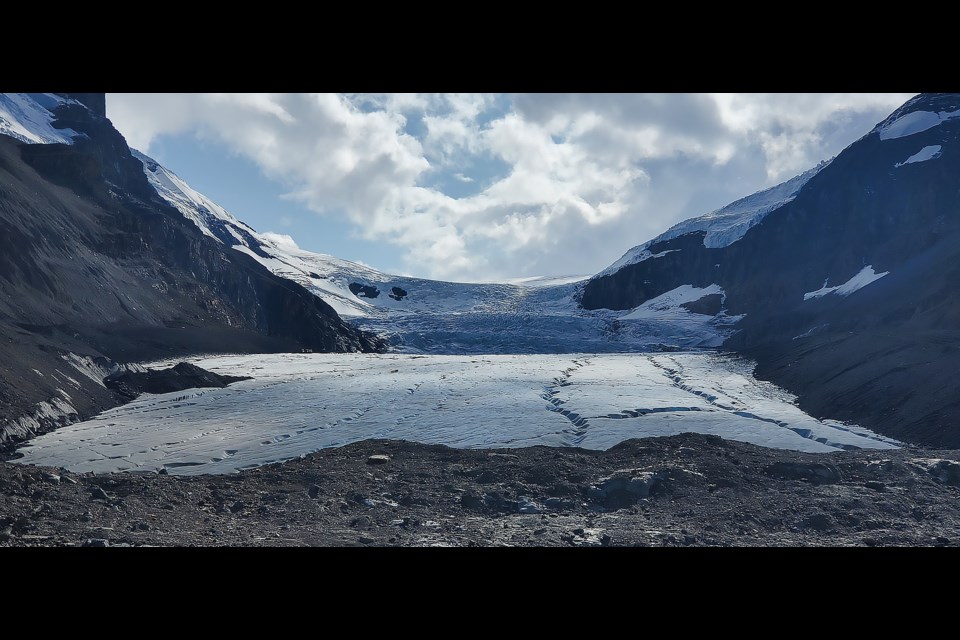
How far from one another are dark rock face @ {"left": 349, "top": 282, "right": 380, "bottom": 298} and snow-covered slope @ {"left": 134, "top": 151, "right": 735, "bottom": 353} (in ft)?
0.43

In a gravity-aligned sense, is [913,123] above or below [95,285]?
above

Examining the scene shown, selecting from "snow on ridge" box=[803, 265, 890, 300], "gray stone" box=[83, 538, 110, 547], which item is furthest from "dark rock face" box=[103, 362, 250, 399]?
"snow on ridge" box=[803, 265, 890, 300]

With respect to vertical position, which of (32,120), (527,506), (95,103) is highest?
(95,103)

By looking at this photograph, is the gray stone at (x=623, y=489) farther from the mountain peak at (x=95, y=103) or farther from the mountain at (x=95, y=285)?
the mountain peak at (x=95, y=103)

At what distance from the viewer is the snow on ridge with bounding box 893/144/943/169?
203 feet

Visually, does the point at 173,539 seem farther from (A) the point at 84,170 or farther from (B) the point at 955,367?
(A) the point at 84,170

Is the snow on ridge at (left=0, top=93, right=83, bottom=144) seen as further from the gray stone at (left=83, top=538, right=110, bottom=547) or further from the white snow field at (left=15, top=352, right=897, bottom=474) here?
the gray stone at (left=83, top=538, right=110, bottom=547)

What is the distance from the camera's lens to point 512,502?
973 centimetres

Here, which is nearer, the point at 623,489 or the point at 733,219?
the point at 623,489

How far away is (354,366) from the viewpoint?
108 ft

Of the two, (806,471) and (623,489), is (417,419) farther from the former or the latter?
(806,471)

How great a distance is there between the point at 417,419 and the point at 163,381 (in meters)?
9.97

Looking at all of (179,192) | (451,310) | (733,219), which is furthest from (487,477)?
(179,192)
